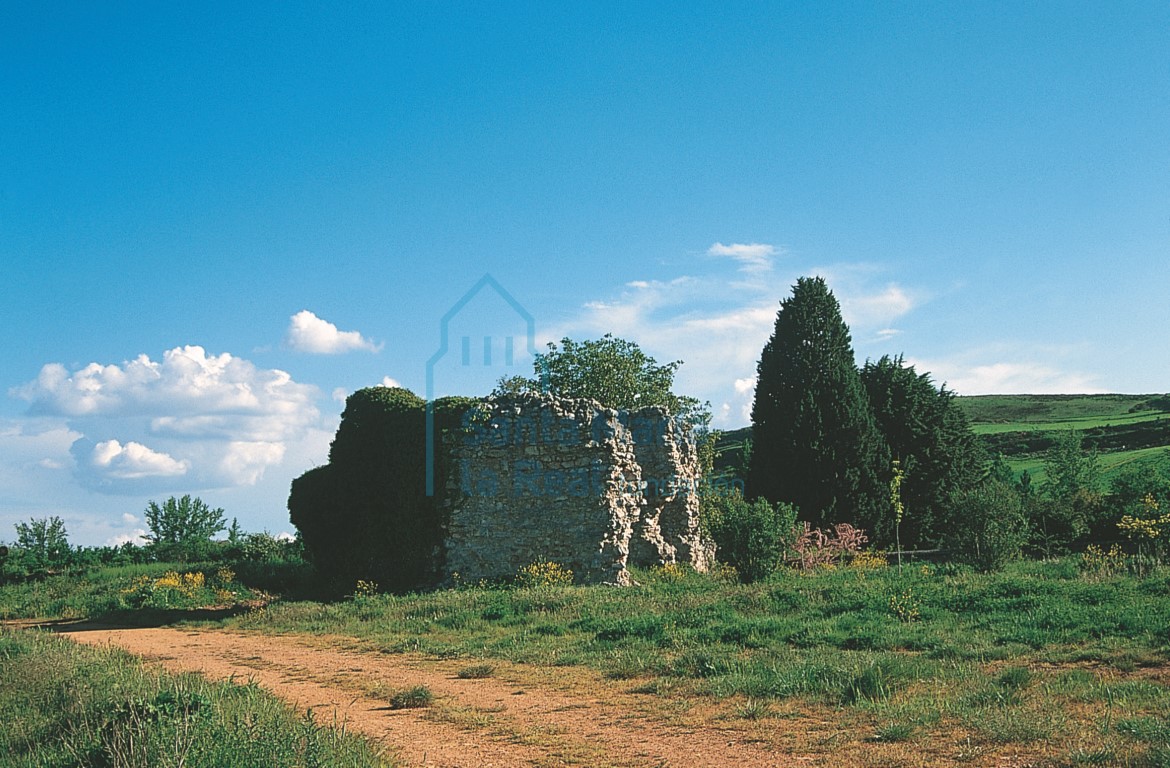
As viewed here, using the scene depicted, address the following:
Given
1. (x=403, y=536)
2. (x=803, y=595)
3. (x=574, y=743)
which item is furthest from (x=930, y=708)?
(x=403, y=536)

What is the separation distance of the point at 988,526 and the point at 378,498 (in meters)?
12.5

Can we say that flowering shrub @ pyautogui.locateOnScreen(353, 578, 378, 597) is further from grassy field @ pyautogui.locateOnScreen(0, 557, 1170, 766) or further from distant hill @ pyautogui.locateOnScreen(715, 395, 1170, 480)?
distant hill @ pyautogui.locateOnScreen(715, 395, 1170, 480)

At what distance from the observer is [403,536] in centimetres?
1808

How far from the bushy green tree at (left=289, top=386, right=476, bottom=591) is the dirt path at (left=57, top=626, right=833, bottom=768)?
23.1 feet

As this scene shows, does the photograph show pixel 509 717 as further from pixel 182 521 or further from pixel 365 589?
pixel 182 521

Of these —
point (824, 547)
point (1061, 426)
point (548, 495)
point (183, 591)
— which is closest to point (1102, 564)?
point (824, 547)

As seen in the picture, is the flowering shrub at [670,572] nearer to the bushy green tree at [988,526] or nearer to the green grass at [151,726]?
the bushy green tree at [988,526]

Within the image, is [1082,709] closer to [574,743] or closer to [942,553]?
[574,743]

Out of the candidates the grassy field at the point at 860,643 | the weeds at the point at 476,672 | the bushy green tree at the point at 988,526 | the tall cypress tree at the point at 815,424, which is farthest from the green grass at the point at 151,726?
the tall cypress tree at the point at 815,424

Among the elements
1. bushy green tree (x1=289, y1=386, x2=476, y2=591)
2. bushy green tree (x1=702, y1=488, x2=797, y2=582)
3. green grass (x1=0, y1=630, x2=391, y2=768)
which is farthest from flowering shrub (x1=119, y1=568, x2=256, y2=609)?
bushy green tree (x1=702, y1=488, x2=797, y2=582)

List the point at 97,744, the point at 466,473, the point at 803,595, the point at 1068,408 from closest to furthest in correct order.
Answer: the point at 97,744, the point at 803,595, the point at 466,473, the point at 1068,408

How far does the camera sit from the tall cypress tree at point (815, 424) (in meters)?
25.0

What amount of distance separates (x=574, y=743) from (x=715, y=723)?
1.19 metres

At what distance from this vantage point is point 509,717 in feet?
23.7
